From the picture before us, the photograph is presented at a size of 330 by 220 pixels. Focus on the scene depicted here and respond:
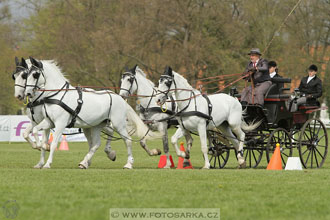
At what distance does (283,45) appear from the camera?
1741 inches

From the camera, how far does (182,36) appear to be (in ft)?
141

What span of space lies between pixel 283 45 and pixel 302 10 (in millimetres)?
2563

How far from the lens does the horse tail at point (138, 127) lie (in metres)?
15.0

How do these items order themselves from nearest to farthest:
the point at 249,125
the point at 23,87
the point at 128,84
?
the point at 23,87, the point at 128,84, the point at 249,125

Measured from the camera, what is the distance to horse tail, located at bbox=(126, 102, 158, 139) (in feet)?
49.2

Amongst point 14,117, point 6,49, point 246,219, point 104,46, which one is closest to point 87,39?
point 104,46

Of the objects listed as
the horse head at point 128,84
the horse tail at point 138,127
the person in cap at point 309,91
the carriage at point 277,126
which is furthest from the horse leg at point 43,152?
the person in cap at point 309,91

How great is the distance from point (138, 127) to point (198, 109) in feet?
5.62

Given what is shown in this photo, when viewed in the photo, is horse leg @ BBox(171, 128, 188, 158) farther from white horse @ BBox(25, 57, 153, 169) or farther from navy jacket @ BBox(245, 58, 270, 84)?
navy jacket @ BBox(245, 58, 270, 84)

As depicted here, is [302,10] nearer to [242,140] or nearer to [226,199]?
[242,140]

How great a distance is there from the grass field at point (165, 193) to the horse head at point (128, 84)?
3.12 meters

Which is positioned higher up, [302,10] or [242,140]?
[302,10]

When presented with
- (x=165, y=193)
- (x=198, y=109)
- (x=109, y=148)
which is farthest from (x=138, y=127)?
(x=165, y=193)

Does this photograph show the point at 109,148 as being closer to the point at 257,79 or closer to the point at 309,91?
the point at 257,79
